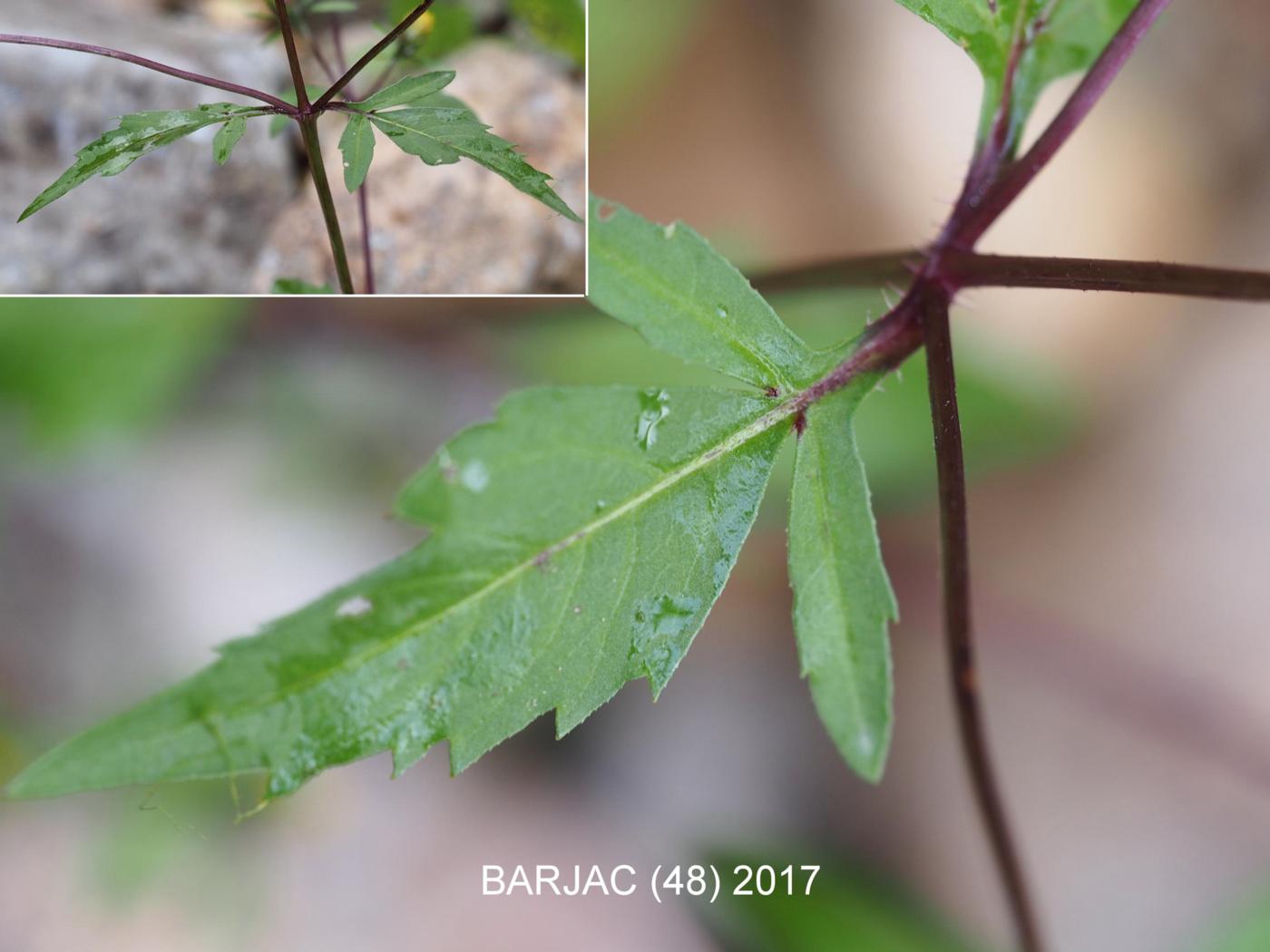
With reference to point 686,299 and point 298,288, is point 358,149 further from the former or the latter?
point 298,288

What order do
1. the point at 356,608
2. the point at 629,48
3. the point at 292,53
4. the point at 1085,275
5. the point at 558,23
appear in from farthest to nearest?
the point at 629,48 < the point at 558,23 < the point at 292,53 < the point at 1085,275 < the point at 356,608

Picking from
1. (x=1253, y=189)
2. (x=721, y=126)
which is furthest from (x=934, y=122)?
(x=1253, y=189)

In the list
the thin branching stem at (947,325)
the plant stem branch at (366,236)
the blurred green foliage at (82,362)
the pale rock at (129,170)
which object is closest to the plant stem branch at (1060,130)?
the thin branching stem at (947,325)

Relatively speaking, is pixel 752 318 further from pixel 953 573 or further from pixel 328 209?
pixel 328 209

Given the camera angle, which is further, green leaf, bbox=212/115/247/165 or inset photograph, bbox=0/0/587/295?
inset photograph, bbox=0/0/587/295

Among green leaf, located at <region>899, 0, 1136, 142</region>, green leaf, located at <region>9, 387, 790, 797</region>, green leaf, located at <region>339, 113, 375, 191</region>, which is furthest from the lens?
green leaf, located at <region>899, 0, 1136, 142</region>

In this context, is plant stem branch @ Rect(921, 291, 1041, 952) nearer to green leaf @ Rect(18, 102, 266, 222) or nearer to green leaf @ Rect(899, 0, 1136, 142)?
green leaf @ Rect(899, 0, 1136, 142)

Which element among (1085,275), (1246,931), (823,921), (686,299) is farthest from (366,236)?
(1246,931)

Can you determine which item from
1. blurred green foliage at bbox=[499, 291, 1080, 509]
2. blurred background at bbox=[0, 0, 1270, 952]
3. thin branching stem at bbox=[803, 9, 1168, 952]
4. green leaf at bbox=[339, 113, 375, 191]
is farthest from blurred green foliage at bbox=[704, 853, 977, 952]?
green leaf at bbox=[339, 113, 375, 191]
